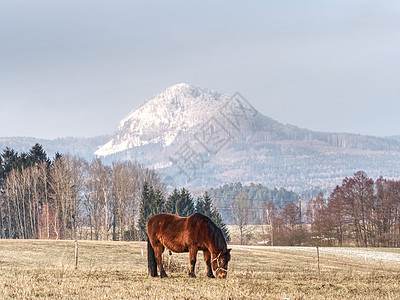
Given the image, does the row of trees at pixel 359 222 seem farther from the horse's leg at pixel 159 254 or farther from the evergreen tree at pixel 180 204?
the horse's leg at pixel 159 254

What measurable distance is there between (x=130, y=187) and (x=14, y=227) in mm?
23985

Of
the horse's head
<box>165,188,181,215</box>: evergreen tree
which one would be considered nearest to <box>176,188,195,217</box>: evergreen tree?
<box>165,188,181,215</box>: evergreen tree

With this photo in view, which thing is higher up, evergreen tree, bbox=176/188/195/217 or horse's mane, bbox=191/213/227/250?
evergreen tree, bbox=176/188/195/217

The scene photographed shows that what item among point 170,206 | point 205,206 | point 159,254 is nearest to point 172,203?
point 170,206

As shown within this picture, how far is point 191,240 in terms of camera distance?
17.3 meters

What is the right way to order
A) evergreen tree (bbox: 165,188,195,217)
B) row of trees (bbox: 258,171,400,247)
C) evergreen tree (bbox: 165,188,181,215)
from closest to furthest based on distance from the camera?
row of trees (bbox: 258,171,400,247) → evergreen tree (bbox: 165,188,181,215) → evergreen tree (bbox: 165,188,195,217)

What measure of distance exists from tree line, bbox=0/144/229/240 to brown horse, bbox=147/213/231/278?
71.3 meters

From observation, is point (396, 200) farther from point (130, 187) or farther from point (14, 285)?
point (14, 285)

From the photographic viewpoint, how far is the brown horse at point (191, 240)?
17.0 m

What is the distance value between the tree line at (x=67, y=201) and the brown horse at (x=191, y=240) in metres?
71.3

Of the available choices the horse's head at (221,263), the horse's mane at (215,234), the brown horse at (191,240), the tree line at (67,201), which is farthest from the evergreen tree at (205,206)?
the horse's head at (221,263)

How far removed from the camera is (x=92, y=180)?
10981 centimetres

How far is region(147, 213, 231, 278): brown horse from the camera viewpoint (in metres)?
17.0

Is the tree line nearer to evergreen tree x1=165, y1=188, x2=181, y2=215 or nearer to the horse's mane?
evergreen tree x1=165, y1=188, x2=181, y2=215
